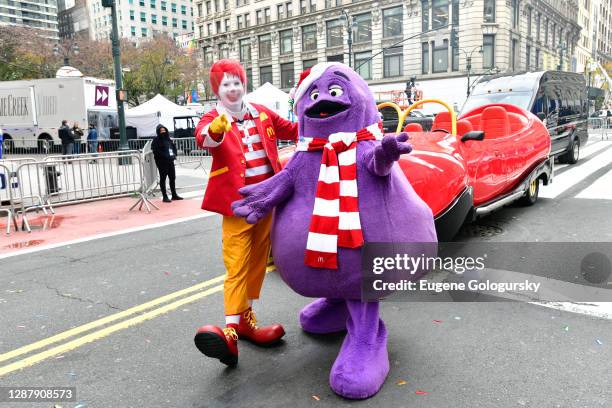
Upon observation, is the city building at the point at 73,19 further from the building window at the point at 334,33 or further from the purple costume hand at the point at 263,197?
the purple costume hand at the point at 263,197

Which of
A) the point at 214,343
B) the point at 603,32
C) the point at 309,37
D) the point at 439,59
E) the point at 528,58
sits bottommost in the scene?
the point at 214,343

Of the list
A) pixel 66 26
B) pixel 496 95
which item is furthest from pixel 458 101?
pixel 66 26

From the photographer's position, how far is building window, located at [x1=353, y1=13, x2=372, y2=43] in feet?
164

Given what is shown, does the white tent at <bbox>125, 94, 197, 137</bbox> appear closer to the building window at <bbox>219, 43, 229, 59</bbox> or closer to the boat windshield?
the boat windshield

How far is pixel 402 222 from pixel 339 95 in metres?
0.82

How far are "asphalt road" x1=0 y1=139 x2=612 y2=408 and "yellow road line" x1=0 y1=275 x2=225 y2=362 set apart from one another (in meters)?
0.04

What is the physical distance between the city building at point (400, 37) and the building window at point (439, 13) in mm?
86

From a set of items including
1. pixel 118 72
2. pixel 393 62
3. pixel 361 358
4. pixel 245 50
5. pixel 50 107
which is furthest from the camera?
pixel 245 50

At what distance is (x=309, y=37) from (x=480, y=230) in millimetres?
52108

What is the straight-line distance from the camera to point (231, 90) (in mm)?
3295

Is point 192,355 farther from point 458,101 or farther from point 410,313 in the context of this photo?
point 458,101

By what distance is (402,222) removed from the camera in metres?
2.90

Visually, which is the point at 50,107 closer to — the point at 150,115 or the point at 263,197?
the point at 150,115

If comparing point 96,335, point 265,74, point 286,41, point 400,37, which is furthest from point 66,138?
point 265,74
